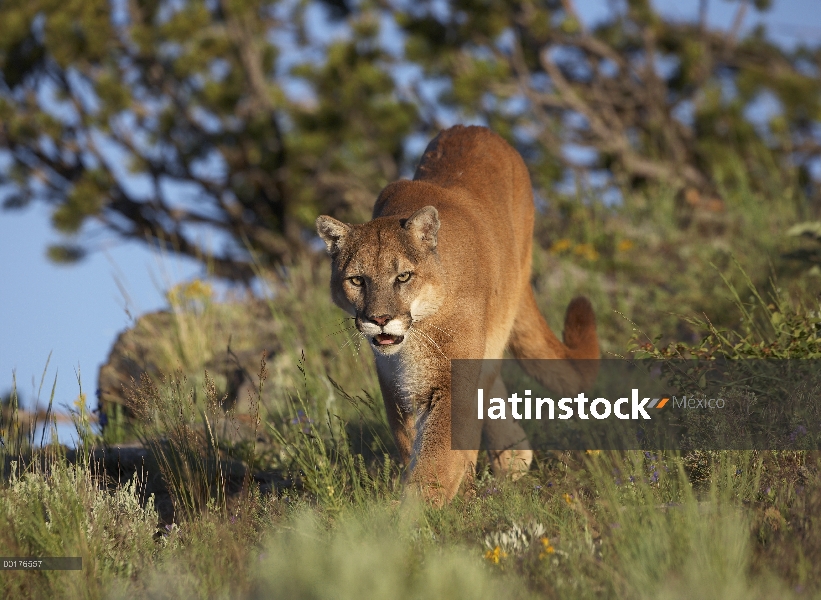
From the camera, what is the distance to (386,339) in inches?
168

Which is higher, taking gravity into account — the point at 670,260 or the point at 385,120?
the point at 385,120

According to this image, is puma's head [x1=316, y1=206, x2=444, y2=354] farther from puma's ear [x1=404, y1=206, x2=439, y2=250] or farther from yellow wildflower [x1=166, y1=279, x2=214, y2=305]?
yellow wildflower [x1=166, y1=279, x2=214, y2=305]

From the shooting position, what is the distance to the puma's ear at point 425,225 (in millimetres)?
4430

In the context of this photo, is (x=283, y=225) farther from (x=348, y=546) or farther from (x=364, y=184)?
(x=348, y=546)

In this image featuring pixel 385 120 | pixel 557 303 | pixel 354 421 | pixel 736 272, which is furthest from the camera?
pixel 385 120

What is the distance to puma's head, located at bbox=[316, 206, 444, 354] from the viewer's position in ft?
14.0

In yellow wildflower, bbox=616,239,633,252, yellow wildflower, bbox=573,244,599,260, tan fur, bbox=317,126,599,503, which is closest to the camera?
tan fur, bbox=317,126,599,503

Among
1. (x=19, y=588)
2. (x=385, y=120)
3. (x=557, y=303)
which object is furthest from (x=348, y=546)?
(x=385, y=120)

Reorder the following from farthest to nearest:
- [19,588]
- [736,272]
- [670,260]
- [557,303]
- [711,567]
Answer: [670,260] → [557,303] → [736,272] → [19,588] → [711,567]

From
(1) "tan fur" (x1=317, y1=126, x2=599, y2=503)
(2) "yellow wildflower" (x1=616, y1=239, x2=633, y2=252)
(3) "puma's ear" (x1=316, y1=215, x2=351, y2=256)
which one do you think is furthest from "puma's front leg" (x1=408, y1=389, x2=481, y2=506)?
(2) "yellow wildflower" (x1=616, y1=239, x2=633, y2=252)

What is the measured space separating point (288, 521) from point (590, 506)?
4.21 feet

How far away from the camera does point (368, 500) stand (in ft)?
13.1

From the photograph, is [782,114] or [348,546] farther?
[782,114]

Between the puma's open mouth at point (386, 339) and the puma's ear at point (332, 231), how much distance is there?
66 centimetres
